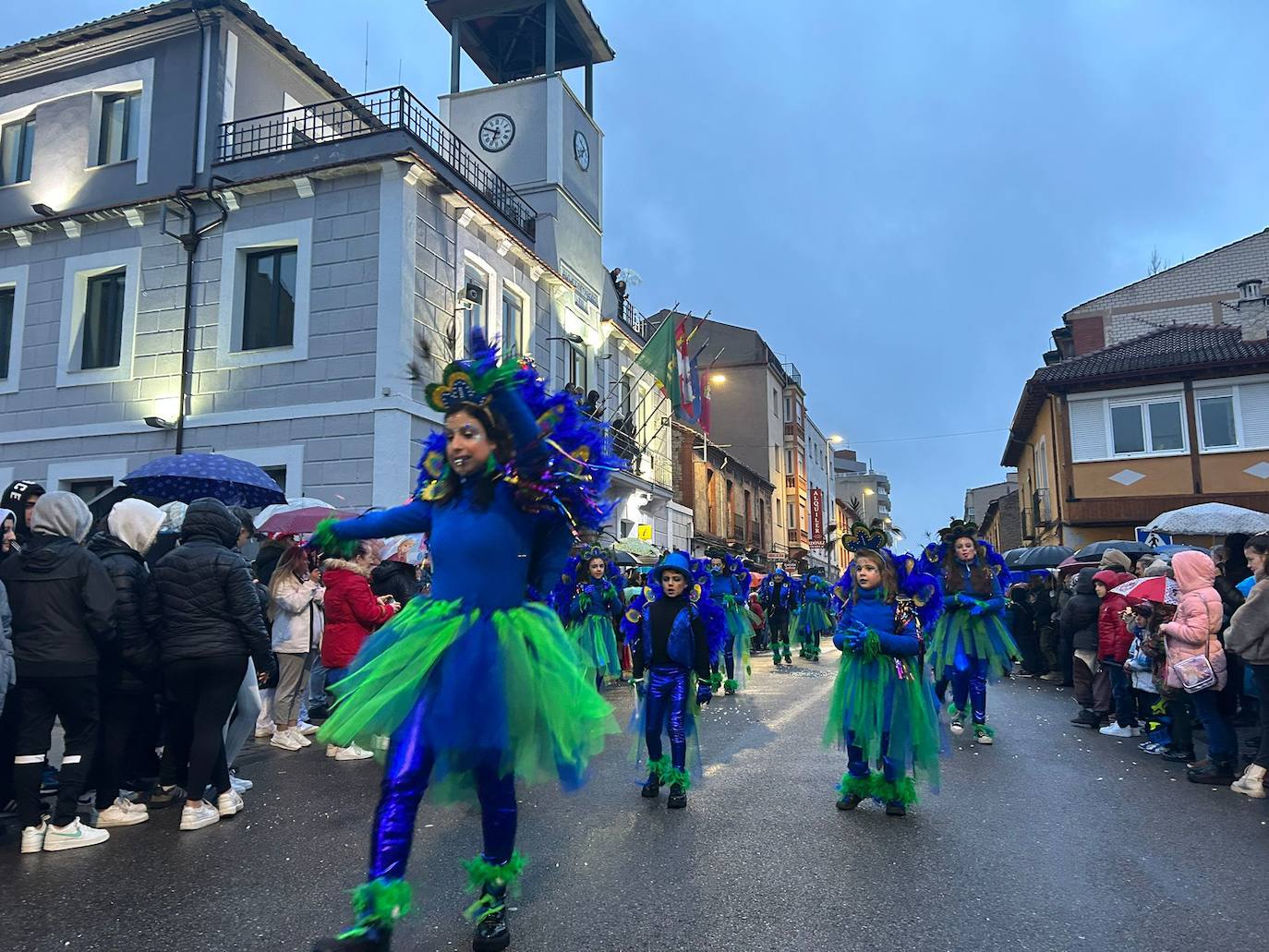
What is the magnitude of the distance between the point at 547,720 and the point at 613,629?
902cm

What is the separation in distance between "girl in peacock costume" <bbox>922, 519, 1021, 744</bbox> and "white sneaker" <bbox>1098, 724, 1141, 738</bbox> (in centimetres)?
126

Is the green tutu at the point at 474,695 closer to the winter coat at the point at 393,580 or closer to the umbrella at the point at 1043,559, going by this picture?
the winter coat at the point at 393,580

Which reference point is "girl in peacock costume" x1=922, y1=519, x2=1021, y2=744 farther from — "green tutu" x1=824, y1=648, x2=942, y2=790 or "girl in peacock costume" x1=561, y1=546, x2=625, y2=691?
"girl in peacock costume" x1=561, y1=546, x2=625, y2=691

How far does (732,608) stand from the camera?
12781 mm

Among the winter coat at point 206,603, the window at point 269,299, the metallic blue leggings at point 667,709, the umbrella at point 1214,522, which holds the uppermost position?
the window at point 269,299

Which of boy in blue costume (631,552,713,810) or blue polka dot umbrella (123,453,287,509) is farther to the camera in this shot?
blue polka dot umbrella (123,453,287,509)

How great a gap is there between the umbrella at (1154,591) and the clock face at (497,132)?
60.2 ft

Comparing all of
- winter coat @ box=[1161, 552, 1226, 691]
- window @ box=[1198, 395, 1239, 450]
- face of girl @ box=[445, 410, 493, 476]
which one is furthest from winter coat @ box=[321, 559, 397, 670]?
window @ box=[1198, 395, 1239, 450]

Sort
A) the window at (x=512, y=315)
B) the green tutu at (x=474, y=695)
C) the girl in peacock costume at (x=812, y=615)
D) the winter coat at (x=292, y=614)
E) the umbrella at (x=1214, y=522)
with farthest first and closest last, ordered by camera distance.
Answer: the window at (x=512, y=315), the girl in peacock costume at (x=812, y=615), the umbrella at (x=1214, y=522), the winter coat at (x=292, y=614), the green tutu at (x=474, y=695)

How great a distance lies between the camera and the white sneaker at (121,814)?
5680mm

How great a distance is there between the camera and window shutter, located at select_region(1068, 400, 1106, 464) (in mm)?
24984

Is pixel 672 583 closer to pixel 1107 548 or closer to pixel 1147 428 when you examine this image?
pixel 1107 548

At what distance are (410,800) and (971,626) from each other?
22.0ft

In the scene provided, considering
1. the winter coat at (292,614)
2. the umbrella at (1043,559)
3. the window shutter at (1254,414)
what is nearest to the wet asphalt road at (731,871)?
the winter coat at (292,614)
